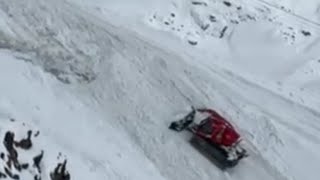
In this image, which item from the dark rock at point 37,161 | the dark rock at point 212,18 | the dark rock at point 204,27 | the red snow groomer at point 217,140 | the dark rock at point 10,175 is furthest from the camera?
the dark rock at point 212,18

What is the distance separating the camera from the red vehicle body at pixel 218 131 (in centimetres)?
1556

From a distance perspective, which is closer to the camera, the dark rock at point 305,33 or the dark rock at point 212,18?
the dark rock at point 212,18

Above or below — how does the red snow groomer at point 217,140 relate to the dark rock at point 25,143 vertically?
below

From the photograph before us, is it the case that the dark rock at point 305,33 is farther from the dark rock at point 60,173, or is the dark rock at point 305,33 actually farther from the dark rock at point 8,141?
the dark rock at point 8,141

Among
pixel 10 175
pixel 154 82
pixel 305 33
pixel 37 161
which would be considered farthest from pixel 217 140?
pixel 305 33

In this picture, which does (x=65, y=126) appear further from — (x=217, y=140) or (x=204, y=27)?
(x=204, y=27)

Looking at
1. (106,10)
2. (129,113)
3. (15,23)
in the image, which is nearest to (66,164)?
(129,113)

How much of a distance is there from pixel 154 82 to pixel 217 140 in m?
2.53

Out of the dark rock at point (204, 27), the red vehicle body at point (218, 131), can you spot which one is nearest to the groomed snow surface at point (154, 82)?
the dark rock at point (204, 27)

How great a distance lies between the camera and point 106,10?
19.8m

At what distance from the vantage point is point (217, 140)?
1561 centimetres

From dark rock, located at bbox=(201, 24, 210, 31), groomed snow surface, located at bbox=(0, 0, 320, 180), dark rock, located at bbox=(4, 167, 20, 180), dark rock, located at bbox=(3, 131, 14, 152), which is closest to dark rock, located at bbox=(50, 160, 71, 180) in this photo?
groomed snow surface, located at bbox=(0, 0, 320, 180)

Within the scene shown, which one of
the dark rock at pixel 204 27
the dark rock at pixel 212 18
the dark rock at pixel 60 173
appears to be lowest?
the dark rock at pixel 204 27

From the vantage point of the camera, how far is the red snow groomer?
15.6 meters
